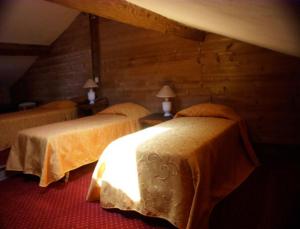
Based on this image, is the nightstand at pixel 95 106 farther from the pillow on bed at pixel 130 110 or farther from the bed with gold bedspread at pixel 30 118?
the pillow on bed at pixel 130 110

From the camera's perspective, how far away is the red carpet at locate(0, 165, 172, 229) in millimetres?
2025

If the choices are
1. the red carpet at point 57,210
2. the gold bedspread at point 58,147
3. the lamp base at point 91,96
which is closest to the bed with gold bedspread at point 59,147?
the gold bedspread at point 58,147

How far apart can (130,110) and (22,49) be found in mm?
2391

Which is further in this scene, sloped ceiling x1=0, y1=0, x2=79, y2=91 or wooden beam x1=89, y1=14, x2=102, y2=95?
wooden beam x1=89, y1=14, x2=102, y2=95

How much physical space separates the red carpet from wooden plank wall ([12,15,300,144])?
1781 millimetres

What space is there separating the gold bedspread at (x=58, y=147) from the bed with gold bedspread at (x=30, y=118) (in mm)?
926

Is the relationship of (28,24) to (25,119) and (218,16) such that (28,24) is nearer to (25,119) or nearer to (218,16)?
(25,119)

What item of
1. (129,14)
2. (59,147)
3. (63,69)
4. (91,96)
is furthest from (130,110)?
(63,69)

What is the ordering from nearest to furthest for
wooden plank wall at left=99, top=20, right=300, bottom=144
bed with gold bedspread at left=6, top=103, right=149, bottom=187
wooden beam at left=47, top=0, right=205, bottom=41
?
wooden beam at left=47, top=0, right=205, bottom=41
bed with gold bedspread at left=6, top=103, right=149, bottom=187
wooden plank wall at left=99, top=20, right=300, bottom=144

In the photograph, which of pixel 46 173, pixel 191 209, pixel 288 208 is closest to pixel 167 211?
pixel 191 209

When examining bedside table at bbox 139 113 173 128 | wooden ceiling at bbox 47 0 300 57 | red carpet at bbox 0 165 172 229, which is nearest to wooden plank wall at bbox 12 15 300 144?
bedside table at bbox 139 113 173 128

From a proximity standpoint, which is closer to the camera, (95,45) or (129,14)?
(129,14)

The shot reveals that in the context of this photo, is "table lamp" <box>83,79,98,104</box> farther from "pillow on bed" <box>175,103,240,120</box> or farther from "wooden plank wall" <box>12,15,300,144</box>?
"pillow on bed" <box>175,103,240,120</box>

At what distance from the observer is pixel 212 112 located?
3045mm
